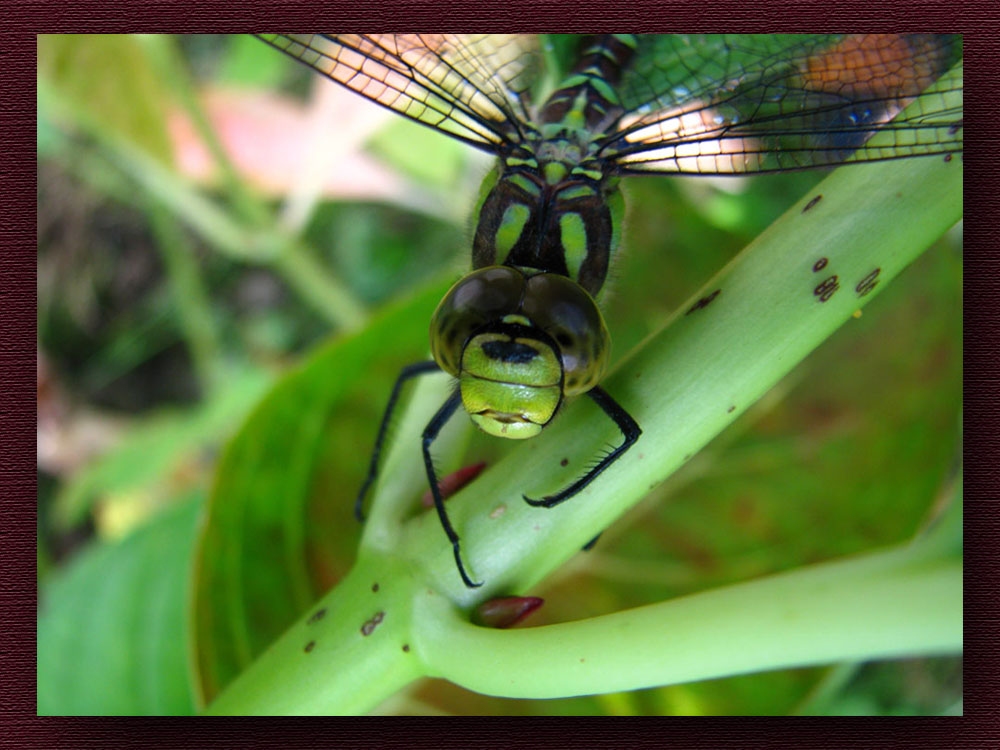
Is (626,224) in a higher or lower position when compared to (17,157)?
lower

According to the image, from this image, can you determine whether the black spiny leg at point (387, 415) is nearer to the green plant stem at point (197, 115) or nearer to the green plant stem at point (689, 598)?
the green plant stem at point (689, 598)

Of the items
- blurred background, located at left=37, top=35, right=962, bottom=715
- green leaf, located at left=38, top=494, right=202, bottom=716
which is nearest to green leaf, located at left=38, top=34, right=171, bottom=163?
blurred background, located at left=37, top=35, right=962, bottom=715

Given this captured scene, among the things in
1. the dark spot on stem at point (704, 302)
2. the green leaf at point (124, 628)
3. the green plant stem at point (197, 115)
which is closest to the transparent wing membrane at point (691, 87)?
the dark spot on stem at point (704, 302)

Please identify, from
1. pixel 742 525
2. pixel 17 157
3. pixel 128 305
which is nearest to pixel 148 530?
pixel 17 157

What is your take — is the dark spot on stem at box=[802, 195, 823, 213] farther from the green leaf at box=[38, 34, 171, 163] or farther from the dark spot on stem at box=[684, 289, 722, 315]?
the green leaf at box=[38, 34, 171, 163]

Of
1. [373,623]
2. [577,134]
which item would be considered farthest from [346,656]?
[577,134]

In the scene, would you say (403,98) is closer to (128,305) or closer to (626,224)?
(626,224)

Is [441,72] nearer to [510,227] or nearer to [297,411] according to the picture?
[510,227]
